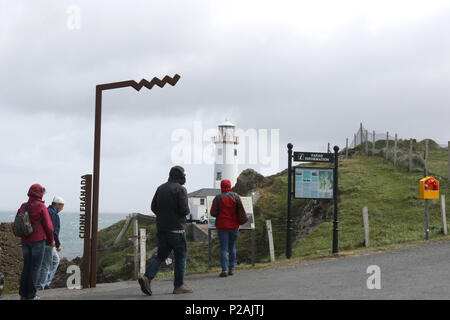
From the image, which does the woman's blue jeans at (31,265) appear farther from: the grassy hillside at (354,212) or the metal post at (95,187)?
the grassy hillside at (354,212)

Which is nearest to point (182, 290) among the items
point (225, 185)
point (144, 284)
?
point (144, 284)

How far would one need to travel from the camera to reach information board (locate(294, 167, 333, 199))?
58.4ft

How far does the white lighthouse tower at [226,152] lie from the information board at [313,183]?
54036 mm

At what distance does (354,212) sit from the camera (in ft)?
88.4

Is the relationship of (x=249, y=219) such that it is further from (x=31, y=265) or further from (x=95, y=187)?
(x=31, y=265)

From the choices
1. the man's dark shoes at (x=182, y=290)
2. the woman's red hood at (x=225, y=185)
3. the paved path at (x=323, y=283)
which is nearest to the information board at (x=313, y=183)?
the paved path at (x=323, y=283)

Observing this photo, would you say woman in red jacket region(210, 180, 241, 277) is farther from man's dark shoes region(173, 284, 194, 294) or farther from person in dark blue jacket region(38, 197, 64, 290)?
person in dark blue jacket region(38, 197, 64, 290)

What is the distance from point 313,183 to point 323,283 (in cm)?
672

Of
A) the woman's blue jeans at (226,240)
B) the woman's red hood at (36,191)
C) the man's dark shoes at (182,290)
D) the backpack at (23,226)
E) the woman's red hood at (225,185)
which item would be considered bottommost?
the man's dark shoes at (182,290)

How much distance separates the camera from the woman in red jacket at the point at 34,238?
33.8ft

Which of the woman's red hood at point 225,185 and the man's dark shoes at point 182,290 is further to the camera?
the woman's red hood at point 225,185
